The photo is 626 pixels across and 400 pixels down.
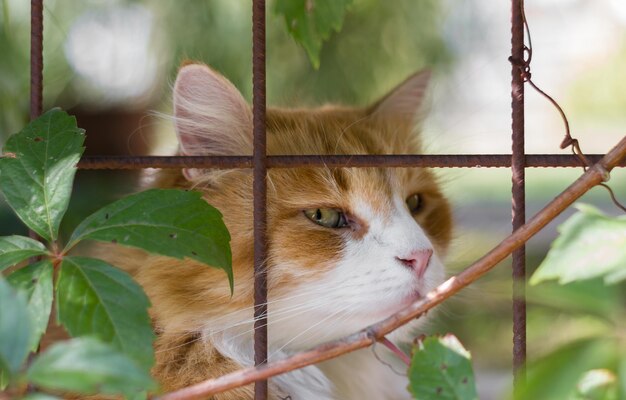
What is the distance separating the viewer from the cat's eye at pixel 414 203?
2.13 metres

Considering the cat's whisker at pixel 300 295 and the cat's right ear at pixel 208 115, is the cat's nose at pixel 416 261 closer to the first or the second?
the cat's whisker at pixel 300 295

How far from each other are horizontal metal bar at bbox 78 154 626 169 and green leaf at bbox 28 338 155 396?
1.99 feet

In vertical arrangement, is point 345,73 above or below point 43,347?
above

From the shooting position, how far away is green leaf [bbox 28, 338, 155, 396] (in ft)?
2.34

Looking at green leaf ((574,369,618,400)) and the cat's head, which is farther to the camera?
the cat's head

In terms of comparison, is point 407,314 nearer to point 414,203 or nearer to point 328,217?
point 328,217

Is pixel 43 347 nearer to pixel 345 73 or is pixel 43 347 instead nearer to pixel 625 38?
pixel 345 73

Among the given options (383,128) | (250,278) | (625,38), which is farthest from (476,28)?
(625,38)

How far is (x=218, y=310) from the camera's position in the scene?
5.73 feet

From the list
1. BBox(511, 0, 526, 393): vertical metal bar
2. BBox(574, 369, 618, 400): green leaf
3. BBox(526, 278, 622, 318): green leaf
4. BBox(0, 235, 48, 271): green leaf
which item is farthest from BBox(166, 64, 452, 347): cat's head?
BBox(526, 278, 622, 318): green leaf

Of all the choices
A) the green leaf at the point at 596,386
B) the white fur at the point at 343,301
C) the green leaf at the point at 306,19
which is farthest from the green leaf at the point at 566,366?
the green leaf at the point at 306,19

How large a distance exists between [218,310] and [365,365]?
553 millimetres

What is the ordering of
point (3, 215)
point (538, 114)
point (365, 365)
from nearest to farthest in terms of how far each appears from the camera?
1. point (365, 365)
2. point (3, 215)
3. point (538, 114)

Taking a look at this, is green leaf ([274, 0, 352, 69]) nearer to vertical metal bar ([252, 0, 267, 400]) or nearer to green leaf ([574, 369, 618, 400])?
vertical metal bar ([252, 0, 267, 400])
